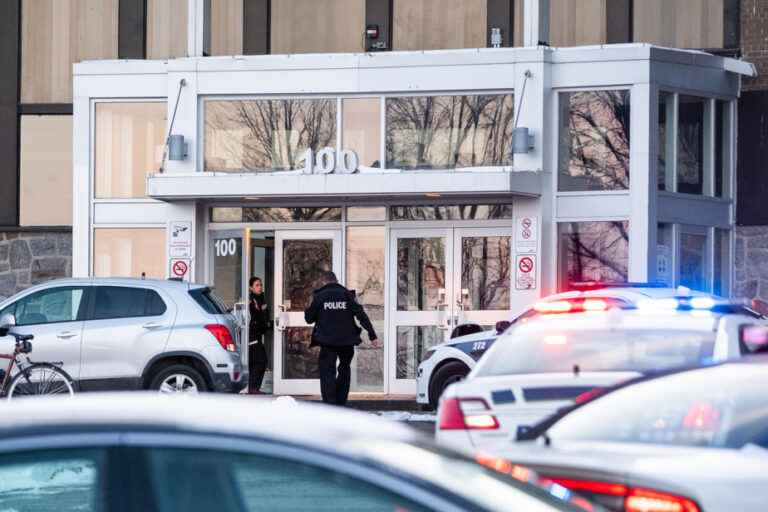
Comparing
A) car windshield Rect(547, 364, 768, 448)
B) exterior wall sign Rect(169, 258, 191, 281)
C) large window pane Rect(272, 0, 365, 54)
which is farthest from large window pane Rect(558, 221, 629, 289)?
car windshield Rect(547, 364, 768, 448)

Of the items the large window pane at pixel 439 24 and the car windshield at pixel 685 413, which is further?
the large window pane at pixel 439 24

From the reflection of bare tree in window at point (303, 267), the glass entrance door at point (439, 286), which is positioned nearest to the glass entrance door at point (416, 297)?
the glass entrance door at point (439, 286)

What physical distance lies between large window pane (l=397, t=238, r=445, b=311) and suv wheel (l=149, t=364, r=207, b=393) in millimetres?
5456

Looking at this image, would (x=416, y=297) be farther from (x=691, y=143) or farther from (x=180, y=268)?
(x=691, y=143)

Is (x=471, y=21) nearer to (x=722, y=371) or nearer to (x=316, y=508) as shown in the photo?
(x=722, y=371)

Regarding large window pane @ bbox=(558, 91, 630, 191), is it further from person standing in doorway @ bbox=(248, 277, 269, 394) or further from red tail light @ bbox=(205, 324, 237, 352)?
red tail light @ bbox=(205, 324, 237, 352)

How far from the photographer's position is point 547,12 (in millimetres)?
23531

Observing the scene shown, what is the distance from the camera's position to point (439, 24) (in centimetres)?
2600

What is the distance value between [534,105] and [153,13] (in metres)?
7.48

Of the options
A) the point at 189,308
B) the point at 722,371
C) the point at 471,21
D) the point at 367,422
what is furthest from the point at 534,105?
the point at 367,422

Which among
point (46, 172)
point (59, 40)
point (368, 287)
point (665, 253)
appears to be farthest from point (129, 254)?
point (665, 253)

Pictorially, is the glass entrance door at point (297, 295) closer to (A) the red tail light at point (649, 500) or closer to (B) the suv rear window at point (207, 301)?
(B) the suv rear window at point (207, 301)

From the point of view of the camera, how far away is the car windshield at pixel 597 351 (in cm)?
935

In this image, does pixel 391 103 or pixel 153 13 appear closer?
pixel 391 103
